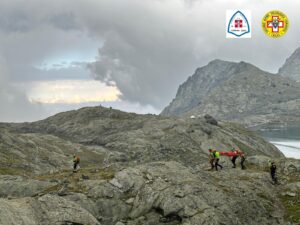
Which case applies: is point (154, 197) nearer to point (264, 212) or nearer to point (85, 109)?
point (264, 212)

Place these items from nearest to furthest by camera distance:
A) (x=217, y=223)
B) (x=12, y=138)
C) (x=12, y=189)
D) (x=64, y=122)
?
1. (x=217, y=223)
2. (x=12, y=189)
3. (x=12, y=138)
4. (x=64, y=122)

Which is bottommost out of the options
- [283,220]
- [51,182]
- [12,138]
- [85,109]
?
[283,220]

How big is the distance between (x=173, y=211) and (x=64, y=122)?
14223 centimetres

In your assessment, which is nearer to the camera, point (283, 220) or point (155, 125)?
point (283, 220)

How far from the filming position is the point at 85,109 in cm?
18175

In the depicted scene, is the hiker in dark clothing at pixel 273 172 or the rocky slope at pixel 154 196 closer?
the rocky slope at pixel 154 196

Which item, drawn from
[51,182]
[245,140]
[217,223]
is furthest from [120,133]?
[217,223]

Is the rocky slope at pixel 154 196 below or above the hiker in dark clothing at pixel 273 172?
below

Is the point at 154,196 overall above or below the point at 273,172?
below

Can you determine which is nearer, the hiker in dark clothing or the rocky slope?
the rocky slope

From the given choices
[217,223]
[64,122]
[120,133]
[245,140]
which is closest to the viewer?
[217,223]

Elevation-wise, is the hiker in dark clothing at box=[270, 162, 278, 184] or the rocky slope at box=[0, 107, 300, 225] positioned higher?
the hiker in dark clothing at box=[270, 162, 278, 184]

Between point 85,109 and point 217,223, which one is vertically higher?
point 85,109

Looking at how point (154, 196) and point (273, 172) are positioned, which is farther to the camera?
point (273, 172)
